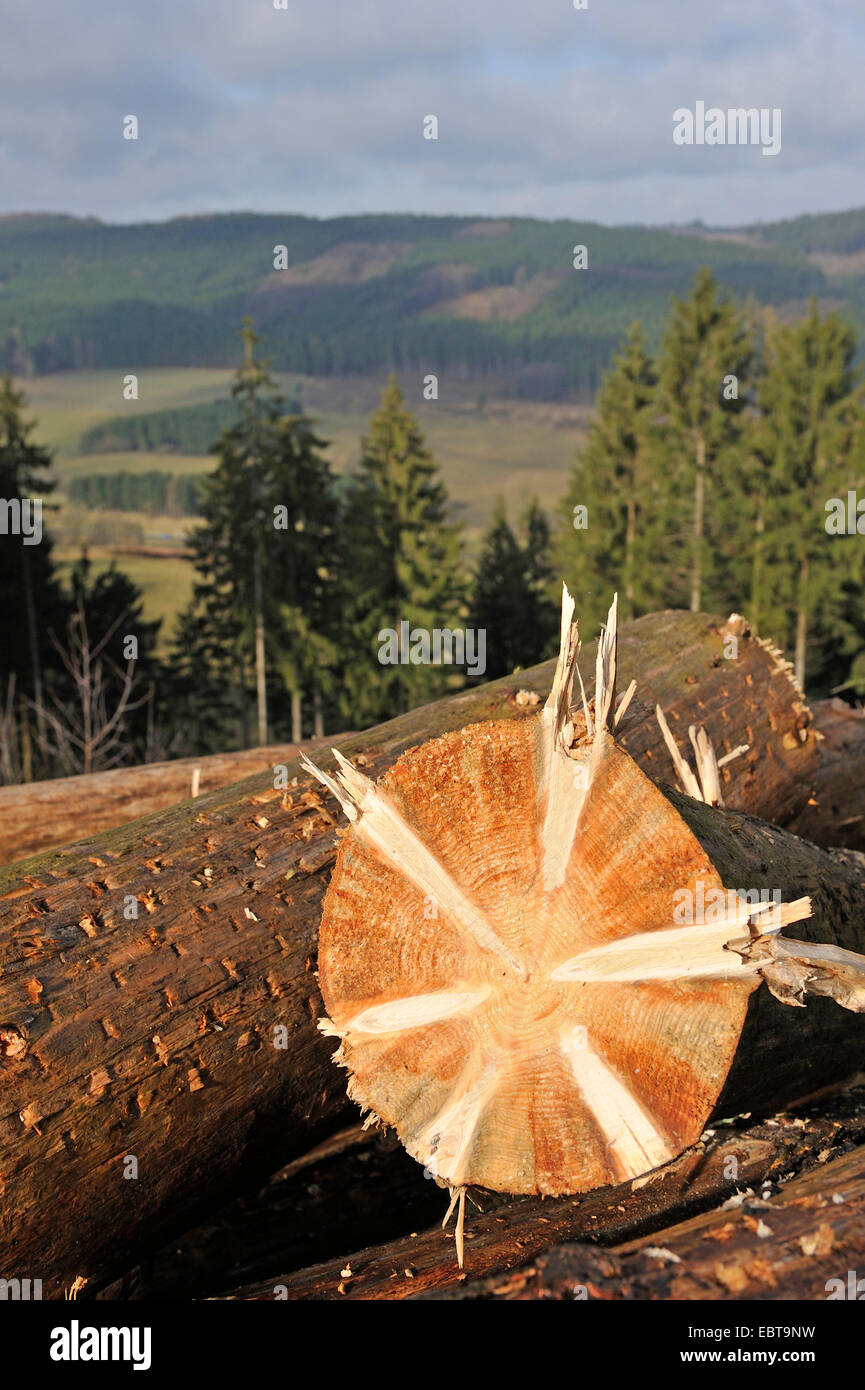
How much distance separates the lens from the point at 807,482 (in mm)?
37938

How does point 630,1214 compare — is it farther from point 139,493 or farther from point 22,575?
point 139,493

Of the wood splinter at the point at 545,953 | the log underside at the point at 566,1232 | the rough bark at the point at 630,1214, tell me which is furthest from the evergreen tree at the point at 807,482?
the wood splinter at the point at 545,953

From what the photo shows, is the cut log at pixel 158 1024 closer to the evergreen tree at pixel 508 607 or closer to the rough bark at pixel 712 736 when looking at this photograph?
the rough bark at pixel 712 736

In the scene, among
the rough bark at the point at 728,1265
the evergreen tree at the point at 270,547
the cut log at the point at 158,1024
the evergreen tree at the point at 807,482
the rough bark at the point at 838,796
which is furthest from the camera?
the evergreen tree at the point at 807,482

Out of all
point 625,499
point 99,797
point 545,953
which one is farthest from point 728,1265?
point 625,499

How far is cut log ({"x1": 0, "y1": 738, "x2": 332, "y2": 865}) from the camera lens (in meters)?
5.84

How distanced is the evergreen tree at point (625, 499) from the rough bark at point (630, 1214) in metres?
35.1

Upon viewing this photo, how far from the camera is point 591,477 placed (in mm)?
40188

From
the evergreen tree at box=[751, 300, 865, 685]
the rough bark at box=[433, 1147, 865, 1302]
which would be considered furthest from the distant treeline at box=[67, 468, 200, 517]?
the rough bark at box=[433, 1147, 865, 1302]

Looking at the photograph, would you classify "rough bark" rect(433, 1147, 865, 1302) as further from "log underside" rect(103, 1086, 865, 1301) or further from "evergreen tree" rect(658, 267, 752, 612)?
"evergreen tree" rect(658, 267, 752, 612)

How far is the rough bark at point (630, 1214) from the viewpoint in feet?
9.49

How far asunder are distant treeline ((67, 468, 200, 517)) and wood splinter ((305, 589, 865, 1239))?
128 meters
